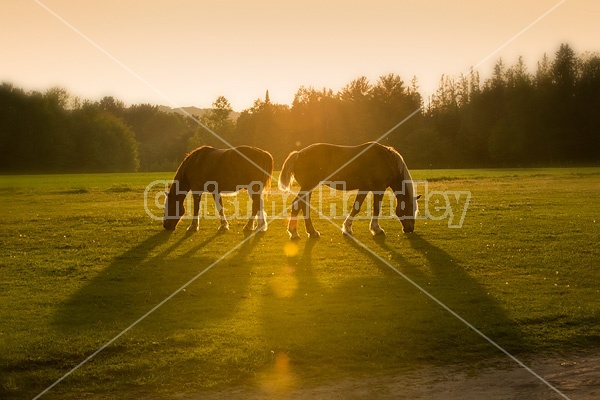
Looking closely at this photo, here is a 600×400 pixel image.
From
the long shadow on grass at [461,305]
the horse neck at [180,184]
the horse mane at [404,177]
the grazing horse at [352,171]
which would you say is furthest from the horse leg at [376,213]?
the horse neck at [180,184]

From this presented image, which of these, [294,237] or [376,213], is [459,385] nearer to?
[294,237]

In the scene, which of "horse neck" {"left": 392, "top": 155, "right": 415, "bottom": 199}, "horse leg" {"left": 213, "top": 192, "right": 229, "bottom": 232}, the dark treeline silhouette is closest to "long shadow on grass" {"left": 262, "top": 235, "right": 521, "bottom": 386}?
"horse neck" {"left": 392, "top": 155, "right": 415, "bottom": 199}

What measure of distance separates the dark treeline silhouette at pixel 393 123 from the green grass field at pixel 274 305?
71605 millimetres

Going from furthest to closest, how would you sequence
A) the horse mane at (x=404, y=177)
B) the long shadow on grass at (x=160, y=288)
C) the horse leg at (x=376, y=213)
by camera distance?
1. the horse leg at (x=376, y=213)
2. the horse mane at (x=404, y=177)
3. the long shadow on grass at (x=160, y=288)

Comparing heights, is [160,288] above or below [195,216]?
below

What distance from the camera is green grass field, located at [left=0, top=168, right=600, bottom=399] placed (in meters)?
6.24

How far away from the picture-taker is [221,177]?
672 inches

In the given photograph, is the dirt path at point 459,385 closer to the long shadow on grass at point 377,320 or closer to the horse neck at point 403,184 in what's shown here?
the long shadow on grass at point 377,320

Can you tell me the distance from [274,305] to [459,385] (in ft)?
11.6

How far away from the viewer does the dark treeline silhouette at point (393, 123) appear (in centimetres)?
8444

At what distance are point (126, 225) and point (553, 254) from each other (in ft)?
40.4

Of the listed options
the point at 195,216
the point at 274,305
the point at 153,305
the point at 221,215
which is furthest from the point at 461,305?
the point at 195,216

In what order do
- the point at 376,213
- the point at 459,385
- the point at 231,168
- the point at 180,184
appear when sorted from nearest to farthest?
the point at 459,385 → the point at 376,213 → the point at 231,168 → the point at 180,184

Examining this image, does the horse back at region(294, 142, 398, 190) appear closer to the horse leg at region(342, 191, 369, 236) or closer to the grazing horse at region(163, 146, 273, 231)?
the horse leg at region(342, 191, 369, 236)
